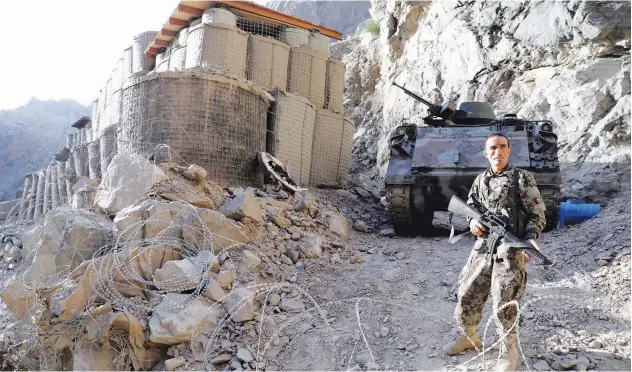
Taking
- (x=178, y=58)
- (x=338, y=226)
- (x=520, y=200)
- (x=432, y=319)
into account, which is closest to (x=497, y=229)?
(x=520, y=200)

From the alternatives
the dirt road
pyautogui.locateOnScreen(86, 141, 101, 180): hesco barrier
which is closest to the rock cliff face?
the dirt road

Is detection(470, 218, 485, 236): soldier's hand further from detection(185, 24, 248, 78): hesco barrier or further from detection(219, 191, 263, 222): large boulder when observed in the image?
detection(185, 24, 248, 78): hesco barrier

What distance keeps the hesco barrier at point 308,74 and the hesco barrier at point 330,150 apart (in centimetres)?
84

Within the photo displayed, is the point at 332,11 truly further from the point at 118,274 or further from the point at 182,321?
the point at 182,321

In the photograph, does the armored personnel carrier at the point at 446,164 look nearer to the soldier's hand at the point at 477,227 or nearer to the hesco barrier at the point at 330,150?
the hesco barrier at the point at 330,150

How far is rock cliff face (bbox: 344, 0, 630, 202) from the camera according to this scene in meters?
9.80

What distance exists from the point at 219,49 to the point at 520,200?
328 inches

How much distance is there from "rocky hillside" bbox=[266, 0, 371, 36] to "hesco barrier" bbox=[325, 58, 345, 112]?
114 feet

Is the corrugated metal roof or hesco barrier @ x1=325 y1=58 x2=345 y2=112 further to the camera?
hesco barrier @ x1=325 y1=58 x2=345 y2=112

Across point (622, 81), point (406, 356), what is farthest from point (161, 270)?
point (622, 81)

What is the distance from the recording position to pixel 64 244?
517cm

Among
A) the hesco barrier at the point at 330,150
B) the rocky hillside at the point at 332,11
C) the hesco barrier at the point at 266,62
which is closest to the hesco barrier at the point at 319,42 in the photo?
the hesco barrier at the point at 266,62

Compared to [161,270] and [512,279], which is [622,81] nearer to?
[512,279]

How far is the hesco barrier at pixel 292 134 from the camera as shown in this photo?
9.04 m
